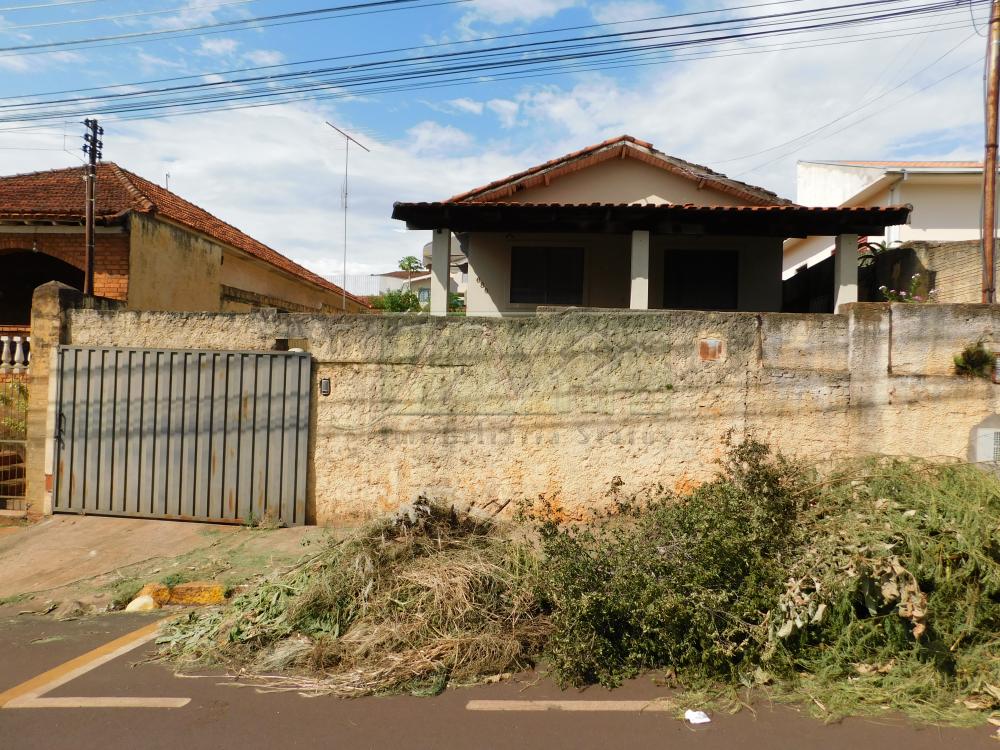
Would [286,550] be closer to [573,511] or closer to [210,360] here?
[210,360]

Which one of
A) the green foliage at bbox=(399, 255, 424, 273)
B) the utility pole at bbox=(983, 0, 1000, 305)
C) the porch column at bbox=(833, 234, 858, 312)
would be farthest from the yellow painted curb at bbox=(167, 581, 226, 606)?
the green foliage at bbox=(399, 255, 424, 273)

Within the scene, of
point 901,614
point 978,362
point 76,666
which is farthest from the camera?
point 978,362

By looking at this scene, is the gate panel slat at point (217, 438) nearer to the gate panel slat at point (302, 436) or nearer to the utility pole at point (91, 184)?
the gate panel slat at point (302, 436)

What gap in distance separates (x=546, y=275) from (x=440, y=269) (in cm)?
215

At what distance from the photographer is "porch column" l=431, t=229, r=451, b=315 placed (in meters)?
10.9

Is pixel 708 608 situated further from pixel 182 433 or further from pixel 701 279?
pixel 701 279

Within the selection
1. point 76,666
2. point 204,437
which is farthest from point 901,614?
point 204,437

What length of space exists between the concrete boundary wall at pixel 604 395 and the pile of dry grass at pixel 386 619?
184 centimetres

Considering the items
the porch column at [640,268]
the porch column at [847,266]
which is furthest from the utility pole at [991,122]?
the porch column at [640,268]

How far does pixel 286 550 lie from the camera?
6570mm

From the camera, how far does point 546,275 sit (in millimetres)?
12242

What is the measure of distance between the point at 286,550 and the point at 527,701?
11.2 ft

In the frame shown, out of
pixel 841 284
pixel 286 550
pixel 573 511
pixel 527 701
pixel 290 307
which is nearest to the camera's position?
pixel 527 701

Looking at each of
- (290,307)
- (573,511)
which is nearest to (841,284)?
(573,511)
